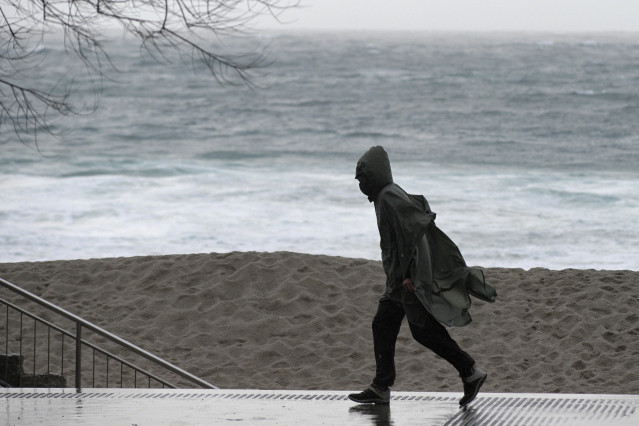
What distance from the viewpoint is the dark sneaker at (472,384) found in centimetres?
693

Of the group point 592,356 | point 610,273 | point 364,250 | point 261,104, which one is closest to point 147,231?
point 364,250

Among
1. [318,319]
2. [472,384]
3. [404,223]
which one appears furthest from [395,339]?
[318,319]

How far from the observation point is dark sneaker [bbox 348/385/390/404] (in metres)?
7.08

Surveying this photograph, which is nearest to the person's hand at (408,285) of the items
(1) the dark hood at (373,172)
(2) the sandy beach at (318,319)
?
(1) the dark hood at (373,172)

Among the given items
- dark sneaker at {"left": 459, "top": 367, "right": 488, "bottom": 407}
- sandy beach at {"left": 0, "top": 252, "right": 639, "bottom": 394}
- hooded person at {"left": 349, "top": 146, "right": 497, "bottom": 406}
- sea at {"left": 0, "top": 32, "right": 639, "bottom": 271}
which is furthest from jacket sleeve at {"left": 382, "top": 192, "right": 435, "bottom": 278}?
sandy beach at {"left": 0, "top": 252, "right": 639, "bottom": 394}

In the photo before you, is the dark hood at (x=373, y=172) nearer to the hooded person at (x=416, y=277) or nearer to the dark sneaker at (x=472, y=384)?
the hooded person at (x=416, y=277)

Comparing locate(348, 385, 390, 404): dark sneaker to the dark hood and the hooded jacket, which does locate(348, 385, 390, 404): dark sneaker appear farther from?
the dark hood

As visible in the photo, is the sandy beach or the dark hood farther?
the sandy beach

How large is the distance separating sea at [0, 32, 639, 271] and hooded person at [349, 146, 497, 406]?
1610mm

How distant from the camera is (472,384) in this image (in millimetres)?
6941

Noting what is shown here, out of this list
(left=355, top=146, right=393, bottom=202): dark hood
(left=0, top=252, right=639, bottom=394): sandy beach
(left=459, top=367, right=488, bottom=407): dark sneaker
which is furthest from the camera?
(left=0, top=252, right=639, bottom=394): sandy beach

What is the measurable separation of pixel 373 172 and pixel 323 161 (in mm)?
33241

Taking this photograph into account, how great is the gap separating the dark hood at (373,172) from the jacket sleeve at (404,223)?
0.11 meters

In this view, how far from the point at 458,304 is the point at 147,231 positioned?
66.7ft
